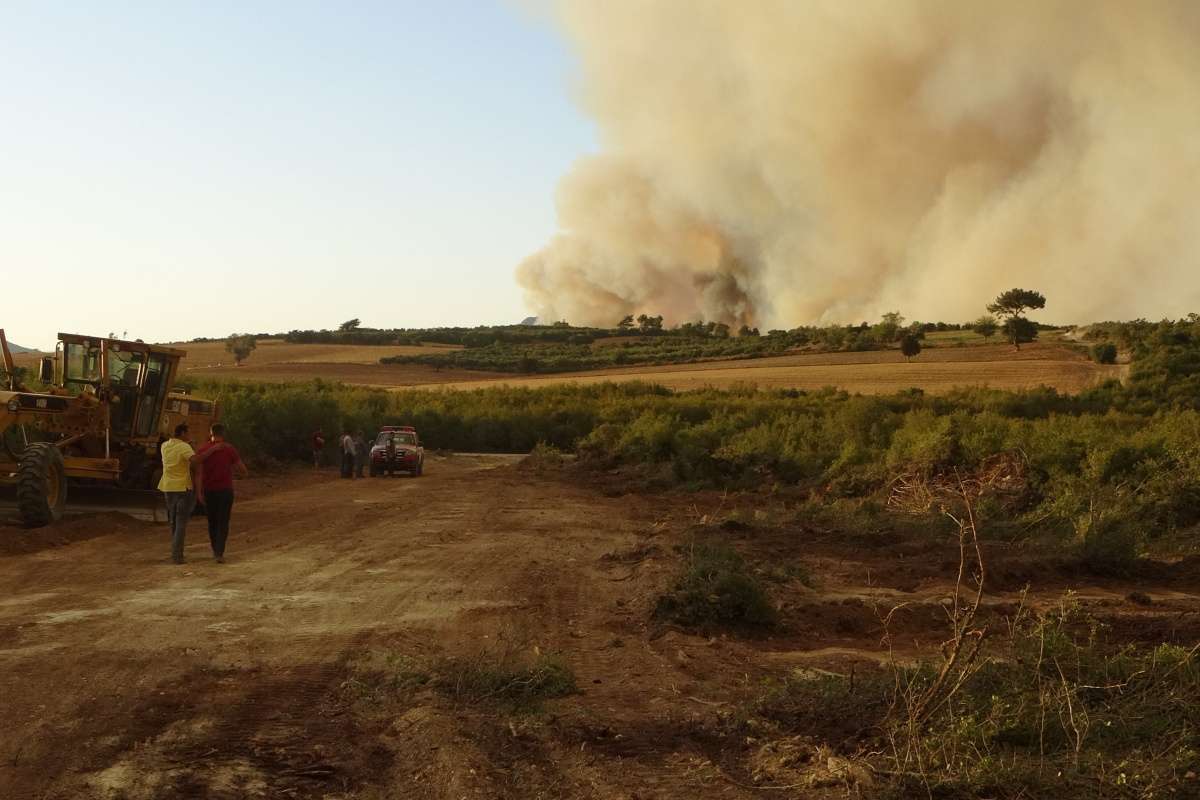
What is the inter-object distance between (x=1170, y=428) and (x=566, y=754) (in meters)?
17.7

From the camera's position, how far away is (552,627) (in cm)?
940

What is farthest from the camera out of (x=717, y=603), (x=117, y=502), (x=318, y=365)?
(x=318, y=365)

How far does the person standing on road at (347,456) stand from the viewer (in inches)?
1234

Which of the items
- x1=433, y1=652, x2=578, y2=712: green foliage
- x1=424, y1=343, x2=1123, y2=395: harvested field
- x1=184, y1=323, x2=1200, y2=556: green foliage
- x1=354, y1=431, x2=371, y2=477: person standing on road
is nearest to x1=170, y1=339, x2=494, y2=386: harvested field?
x1=424, y1=343, x2=1123, y2=395: harvested field

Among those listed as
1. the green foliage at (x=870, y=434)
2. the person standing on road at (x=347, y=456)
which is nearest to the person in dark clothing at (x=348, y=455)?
the person standing on road at (x=347, y=456)

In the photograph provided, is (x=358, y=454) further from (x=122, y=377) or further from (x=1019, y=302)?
(x=1019, y=302)

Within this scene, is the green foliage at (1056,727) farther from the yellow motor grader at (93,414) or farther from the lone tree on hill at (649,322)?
the lone tree on hill at (649,322)

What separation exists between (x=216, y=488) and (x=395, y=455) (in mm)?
19768

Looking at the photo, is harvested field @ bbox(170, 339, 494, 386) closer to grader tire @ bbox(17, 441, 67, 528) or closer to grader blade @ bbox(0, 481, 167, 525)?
grader blade @ bbox(0, 481, 167, 525)

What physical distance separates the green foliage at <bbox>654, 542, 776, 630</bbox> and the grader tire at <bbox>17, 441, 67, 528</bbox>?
941 cm

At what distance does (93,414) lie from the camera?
17297 millimetres

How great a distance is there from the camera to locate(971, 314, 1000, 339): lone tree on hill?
244 feet

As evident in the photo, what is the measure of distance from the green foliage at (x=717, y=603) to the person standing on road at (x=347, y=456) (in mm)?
22625

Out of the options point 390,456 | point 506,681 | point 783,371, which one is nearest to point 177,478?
point 506,681
